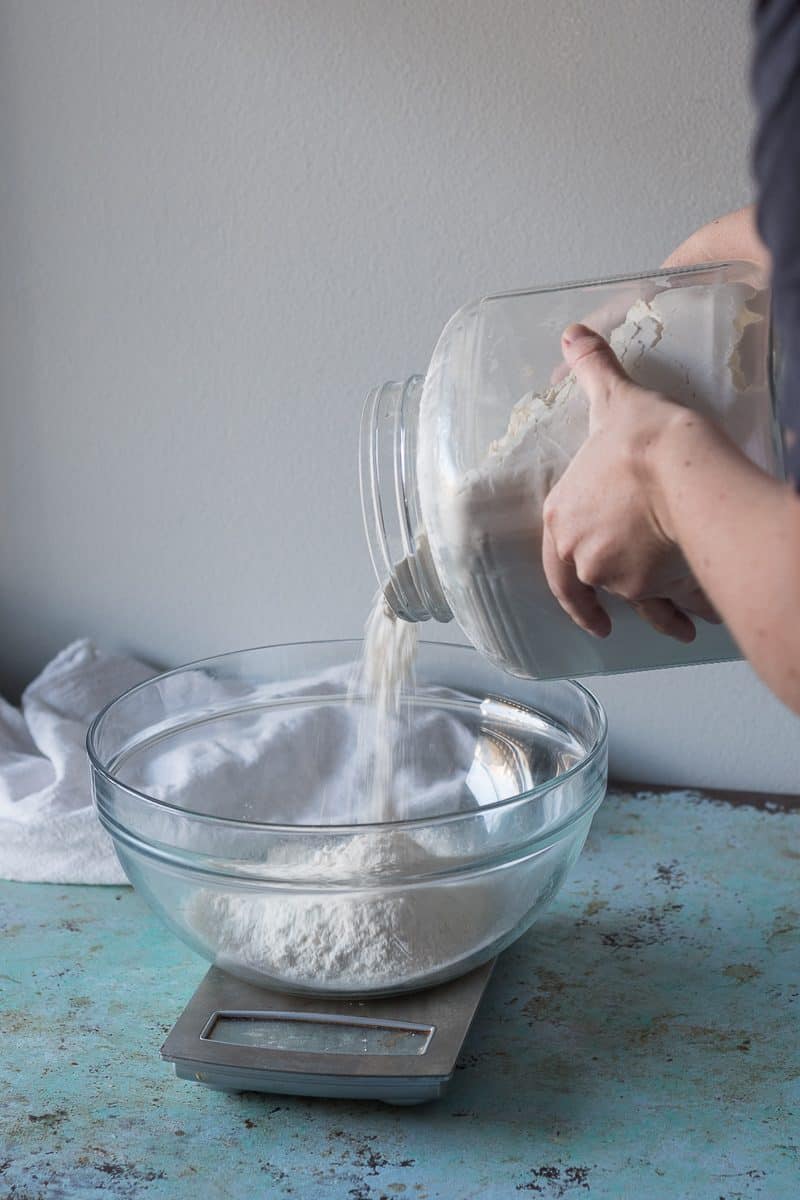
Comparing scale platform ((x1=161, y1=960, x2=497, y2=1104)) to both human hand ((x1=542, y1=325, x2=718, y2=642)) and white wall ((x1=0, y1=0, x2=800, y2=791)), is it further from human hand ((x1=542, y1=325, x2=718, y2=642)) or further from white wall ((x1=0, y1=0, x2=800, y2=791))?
white wall ((x1=0, y1=0, x2=800, y2=791))

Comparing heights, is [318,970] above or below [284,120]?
below

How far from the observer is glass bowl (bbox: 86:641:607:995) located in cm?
77

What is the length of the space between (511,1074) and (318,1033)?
0.42 ft

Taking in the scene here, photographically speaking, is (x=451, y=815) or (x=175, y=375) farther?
(x=175, y=375)

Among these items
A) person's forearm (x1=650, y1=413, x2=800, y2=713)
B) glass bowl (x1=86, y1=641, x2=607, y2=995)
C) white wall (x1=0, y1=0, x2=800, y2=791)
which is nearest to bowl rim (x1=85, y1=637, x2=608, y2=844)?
glass bowl (x1=86, y1=641, x2=607, y2=995)

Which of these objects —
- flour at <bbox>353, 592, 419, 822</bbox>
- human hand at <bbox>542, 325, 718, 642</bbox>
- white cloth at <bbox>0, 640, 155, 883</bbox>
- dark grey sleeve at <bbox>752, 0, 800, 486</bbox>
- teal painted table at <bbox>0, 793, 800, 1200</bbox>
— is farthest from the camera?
white cloth at <bbox>0, 640, 155, 883</bbox>

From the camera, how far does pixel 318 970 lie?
78cm

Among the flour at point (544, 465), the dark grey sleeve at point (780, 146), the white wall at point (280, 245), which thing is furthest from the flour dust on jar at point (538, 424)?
the white wall at point (280, 245)

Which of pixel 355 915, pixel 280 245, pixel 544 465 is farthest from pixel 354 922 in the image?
pixel 280 245

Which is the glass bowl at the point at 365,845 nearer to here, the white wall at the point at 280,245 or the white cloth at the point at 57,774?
the white cloth at the point at 57,774

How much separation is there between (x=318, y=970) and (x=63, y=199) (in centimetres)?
88

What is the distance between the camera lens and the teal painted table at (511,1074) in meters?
0.71

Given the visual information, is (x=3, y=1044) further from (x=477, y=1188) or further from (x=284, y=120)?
(x=284, y=120)

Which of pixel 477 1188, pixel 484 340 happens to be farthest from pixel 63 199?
pixel 477 1188
